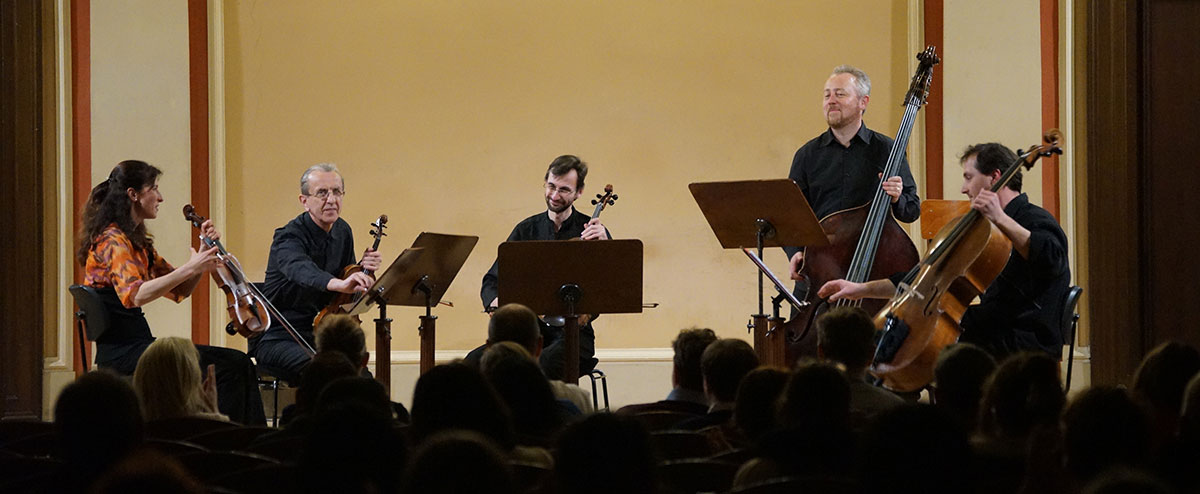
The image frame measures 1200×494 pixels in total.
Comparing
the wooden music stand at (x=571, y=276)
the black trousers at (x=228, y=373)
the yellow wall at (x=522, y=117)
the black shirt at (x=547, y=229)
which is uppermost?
the yellow wall at (x=522, y=117)

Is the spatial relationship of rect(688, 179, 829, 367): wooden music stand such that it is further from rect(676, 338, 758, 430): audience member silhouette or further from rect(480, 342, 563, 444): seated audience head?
rect(480, 342, 563, 444): seated audience head

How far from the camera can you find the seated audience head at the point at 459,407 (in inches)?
94.2

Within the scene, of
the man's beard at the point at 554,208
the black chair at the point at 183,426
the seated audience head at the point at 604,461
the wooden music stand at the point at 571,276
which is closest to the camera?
the seated audience head at the point at 604,461

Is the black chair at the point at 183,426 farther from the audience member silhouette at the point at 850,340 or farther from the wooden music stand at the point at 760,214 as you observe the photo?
the wooden music stand at the point at 760,214

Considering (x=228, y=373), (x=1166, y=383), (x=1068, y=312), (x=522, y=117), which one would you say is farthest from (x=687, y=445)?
(x=522, y=117)

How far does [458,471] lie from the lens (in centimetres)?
159

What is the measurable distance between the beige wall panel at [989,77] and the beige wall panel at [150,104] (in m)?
3.78

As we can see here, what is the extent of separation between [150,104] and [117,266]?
1802 mm

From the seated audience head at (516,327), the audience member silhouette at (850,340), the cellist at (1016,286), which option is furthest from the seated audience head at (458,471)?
the cellist at (1016,286)

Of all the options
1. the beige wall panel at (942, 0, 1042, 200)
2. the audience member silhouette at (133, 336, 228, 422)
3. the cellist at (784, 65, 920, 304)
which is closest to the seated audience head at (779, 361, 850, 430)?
the audience member silhouette at (133, 336, 228, 422)

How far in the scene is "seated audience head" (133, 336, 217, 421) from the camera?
326cm

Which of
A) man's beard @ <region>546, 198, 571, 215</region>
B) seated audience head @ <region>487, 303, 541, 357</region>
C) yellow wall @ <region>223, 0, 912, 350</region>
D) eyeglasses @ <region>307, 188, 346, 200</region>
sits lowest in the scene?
seated audience head @ <region>487, 303, 541, 357</region>

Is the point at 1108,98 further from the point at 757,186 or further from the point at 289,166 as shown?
Result: the point at 289,166

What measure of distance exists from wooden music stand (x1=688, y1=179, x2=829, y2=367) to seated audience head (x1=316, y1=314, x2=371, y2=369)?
1.34m
